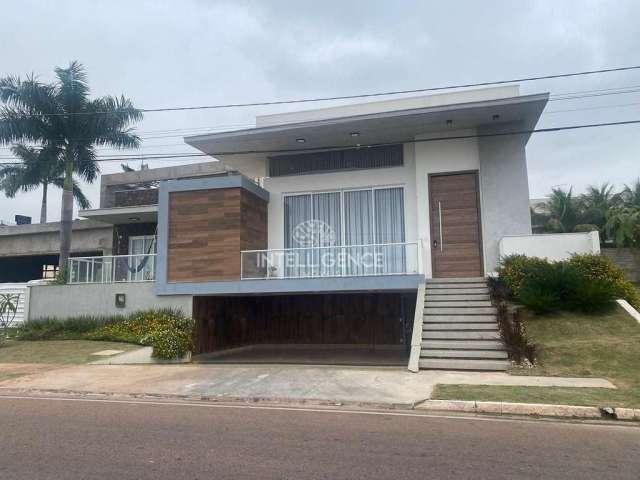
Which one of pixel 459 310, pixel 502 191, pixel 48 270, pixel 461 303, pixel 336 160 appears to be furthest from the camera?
pixel 48 270

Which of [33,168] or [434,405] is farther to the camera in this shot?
[33,168]

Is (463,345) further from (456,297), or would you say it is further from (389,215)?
(389,215)

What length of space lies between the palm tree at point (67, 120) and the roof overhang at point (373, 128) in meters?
6.39

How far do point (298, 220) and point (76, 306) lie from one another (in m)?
7.59

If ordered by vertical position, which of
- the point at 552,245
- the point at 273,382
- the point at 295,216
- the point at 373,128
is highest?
the point at 373,128

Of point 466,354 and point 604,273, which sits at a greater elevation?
point 604,273

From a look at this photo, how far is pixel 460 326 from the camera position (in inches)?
477

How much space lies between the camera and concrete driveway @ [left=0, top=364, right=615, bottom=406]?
8.75 metres

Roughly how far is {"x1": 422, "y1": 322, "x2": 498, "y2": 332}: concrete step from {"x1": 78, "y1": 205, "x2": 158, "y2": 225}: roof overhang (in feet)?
40.4

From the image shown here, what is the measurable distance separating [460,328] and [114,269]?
35.6ft

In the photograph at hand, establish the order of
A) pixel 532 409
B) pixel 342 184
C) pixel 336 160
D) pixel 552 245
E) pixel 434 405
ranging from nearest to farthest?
pixel 532 409 → pixel 434 405 → pixel 552 245 → pixel 342 184 → pixel 336 160

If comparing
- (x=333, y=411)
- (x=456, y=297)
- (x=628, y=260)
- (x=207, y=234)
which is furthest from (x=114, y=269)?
(x=628, y=260)

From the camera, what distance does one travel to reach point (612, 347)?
34.4 feet

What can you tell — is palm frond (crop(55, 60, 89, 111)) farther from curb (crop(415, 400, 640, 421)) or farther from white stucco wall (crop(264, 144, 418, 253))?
curb (crop(415, 400, 640, 421))
